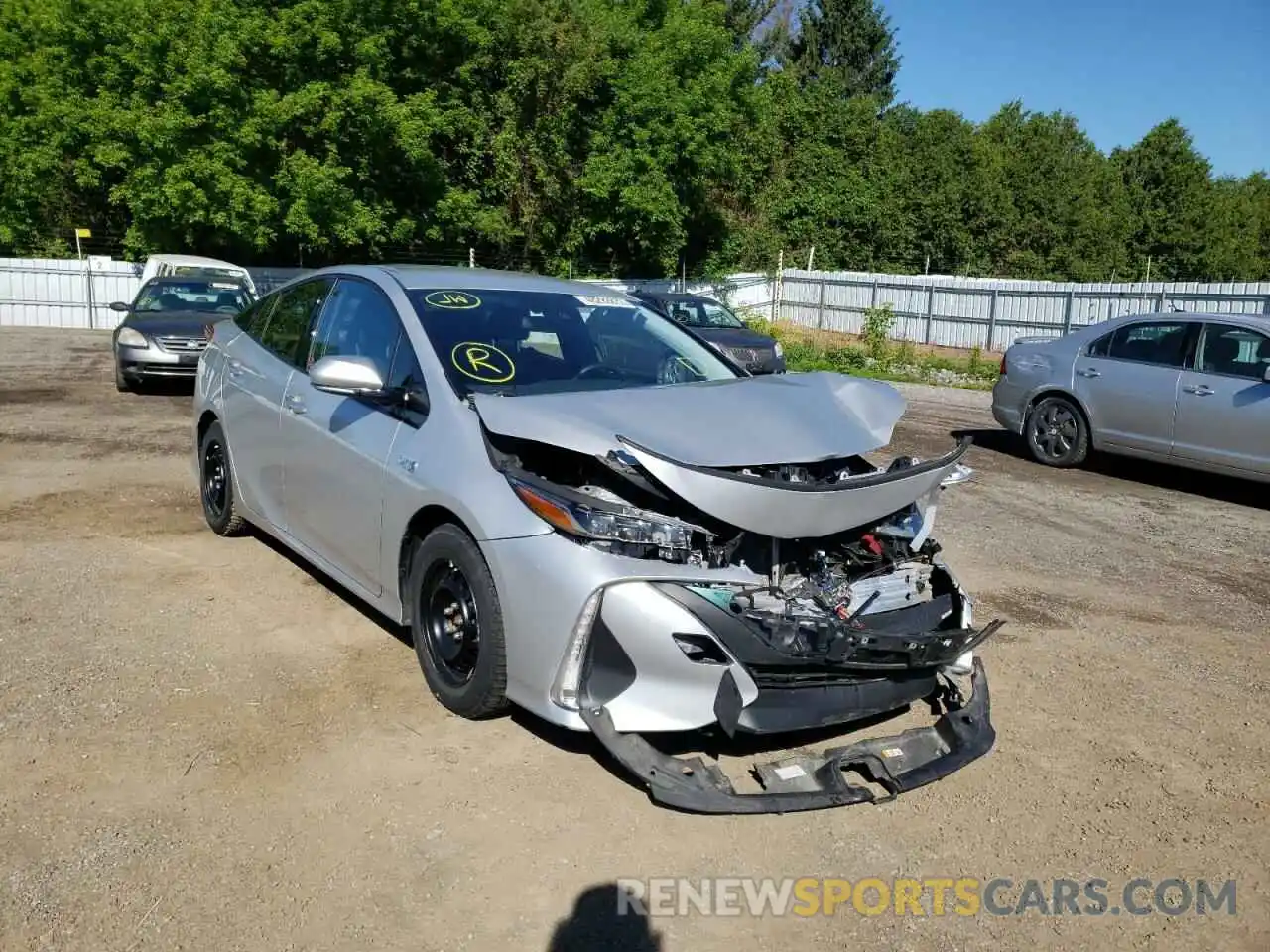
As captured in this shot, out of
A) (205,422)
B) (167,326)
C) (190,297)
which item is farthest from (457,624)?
(190,297)

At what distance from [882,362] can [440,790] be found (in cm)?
2033

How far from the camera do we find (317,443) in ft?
17.2

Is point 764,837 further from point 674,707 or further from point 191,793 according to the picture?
point 191,793

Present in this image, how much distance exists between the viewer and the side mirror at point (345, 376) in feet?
15.0

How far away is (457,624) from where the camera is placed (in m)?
4.32

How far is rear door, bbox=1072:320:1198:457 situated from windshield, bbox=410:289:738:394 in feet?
20.0

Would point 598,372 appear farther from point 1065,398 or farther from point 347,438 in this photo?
point 1065,398

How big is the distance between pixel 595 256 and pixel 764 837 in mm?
32203

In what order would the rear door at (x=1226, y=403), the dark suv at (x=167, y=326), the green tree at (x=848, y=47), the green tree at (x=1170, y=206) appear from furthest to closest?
the green tree at (x=848, y=47) → the green tree at (x=1170, y=206) → the dark suv at (x=167, y=326) → the rear door at (x=1226, y=403)

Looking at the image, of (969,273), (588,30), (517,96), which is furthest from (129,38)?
(969,273)

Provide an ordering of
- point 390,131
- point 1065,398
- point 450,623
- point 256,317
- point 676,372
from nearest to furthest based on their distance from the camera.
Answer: point 450,623
point 676,372
point 256,317
point 1065,398
point 390,131

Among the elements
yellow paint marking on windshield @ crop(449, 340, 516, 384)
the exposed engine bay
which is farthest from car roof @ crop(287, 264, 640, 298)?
the exposed engine bay

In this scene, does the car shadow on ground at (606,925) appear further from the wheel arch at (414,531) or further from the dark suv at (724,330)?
the dark suv at (724,330)

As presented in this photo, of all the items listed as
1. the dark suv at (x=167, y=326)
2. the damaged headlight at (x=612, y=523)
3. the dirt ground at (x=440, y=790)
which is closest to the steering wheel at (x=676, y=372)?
the damaged headlight at (x=612, y=523)
